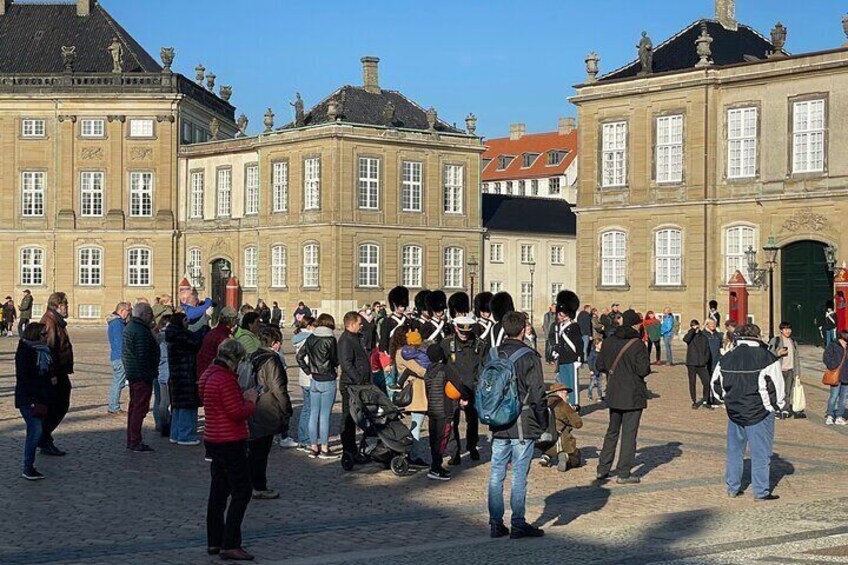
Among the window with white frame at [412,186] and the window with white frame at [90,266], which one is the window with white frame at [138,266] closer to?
the window with white frame at [90,266]

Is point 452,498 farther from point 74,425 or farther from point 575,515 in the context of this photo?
point 74,425

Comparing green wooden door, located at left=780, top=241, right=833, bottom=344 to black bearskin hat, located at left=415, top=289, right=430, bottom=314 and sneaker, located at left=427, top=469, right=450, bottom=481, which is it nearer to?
black bearskin hat, located at left=415, top=289, right=430, bottom=314

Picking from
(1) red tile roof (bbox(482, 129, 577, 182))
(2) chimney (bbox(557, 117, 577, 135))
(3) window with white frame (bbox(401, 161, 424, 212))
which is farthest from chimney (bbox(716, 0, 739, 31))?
(2) chimney (bbox(557, 117, 577, 135))

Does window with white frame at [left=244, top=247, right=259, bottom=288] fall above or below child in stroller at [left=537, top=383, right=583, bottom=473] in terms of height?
above

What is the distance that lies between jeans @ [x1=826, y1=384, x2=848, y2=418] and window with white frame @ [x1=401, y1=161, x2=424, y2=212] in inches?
1655

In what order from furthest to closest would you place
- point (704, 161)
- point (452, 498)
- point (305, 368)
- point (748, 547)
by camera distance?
point (704, 161) → point (305, 368) → point (452, 498) → point (748, 547)

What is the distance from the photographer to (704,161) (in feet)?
151

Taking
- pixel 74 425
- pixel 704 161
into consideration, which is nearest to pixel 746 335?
pixel 74 425

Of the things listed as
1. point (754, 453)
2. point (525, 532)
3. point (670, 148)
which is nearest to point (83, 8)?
point (670, 148)

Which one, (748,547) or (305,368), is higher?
(305,368)

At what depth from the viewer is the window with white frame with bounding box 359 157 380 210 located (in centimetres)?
6103

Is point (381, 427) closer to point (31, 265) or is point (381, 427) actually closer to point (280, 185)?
point (280, 185)

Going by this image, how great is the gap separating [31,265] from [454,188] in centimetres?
2086

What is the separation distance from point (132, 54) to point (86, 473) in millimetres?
56046
